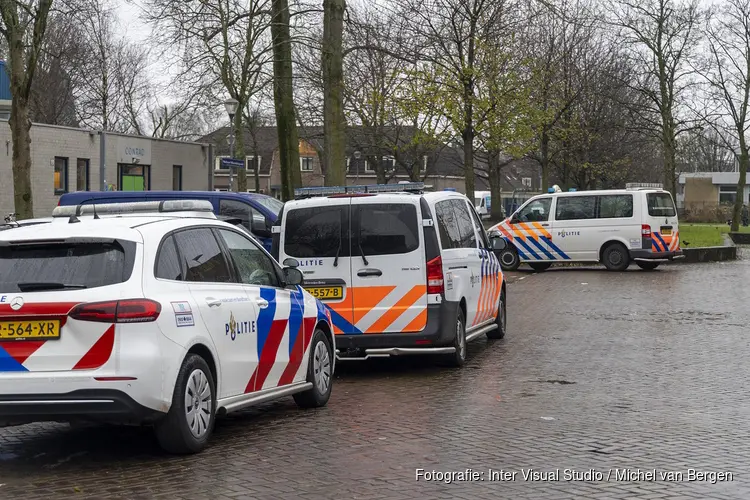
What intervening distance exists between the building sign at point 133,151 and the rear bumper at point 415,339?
116ft

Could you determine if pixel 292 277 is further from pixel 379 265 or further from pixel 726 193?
pixel 726 193

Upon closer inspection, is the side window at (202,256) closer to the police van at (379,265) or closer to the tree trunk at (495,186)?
the police van at (379,265)

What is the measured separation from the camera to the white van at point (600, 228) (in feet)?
90.4

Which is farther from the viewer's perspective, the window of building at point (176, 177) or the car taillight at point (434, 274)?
the window of building at point (176, 177)

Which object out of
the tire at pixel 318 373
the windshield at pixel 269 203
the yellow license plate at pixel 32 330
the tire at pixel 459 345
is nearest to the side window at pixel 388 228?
the tire at pixel 459 345

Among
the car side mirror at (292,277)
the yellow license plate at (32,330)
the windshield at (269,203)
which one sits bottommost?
the yellow license plate at (32,330)

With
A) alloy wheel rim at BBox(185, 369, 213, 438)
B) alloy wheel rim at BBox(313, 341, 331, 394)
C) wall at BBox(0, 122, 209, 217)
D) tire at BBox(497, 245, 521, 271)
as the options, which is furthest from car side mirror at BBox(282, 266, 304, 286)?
wall at BBox(0, 122, 209, 217)

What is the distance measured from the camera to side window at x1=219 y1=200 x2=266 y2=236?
19281 mm

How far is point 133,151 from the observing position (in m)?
45.9

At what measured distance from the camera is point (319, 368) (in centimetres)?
945

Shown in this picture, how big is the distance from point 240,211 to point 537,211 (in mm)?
11149

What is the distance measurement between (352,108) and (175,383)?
44.4 m

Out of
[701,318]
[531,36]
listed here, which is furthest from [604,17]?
[701,318]

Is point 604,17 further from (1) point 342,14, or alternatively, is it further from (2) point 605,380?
(2) point 605,380
